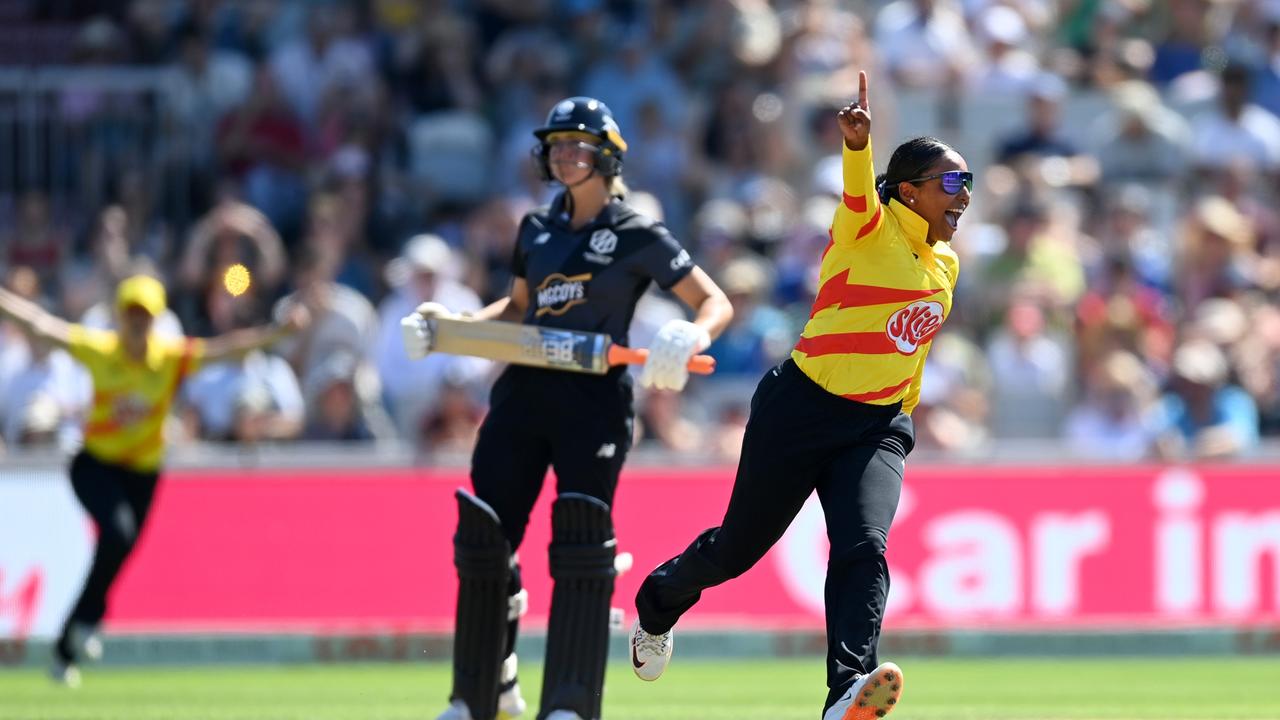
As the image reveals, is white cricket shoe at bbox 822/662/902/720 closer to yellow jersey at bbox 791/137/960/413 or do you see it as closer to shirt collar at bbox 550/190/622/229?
yellow jersey at bbox 791/137/960/413

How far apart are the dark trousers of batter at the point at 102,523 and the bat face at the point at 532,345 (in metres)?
4.46

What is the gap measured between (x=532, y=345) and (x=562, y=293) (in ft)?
1.05

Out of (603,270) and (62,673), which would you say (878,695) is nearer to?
(603,270)

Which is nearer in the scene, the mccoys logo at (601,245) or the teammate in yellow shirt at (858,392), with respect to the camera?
the teammate in yellow shirt at (858,392)

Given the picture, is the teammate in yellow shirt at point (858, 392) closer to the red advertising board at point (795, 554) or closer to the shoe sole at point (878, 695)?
the shoe sole at point (878, 695)

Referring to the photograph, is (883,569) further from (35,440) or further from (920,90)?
(920,90)

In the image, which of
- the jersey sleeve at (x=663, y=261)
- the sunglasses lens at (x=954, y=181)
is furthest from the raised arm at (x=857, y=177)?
the jersey sleeve at (x=663, y=261)

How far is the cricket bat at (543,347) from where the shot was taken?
8.09m

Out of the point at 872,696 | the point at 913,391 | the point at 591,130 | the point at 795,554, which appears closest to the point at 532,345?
Result: the point at 591,130

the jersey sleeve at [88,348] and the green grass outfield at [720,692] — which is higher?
the jersey sleeve at [88,348]

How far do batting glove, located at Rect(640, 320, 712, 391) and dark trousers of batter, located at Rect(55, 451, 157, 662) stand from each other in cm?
528

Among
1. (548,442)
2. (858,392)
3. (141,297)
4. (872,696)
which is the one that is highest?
(141,297)

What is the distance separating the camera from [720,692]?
11047 millimetres

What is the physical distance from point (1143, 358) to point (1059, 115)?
124 inches
